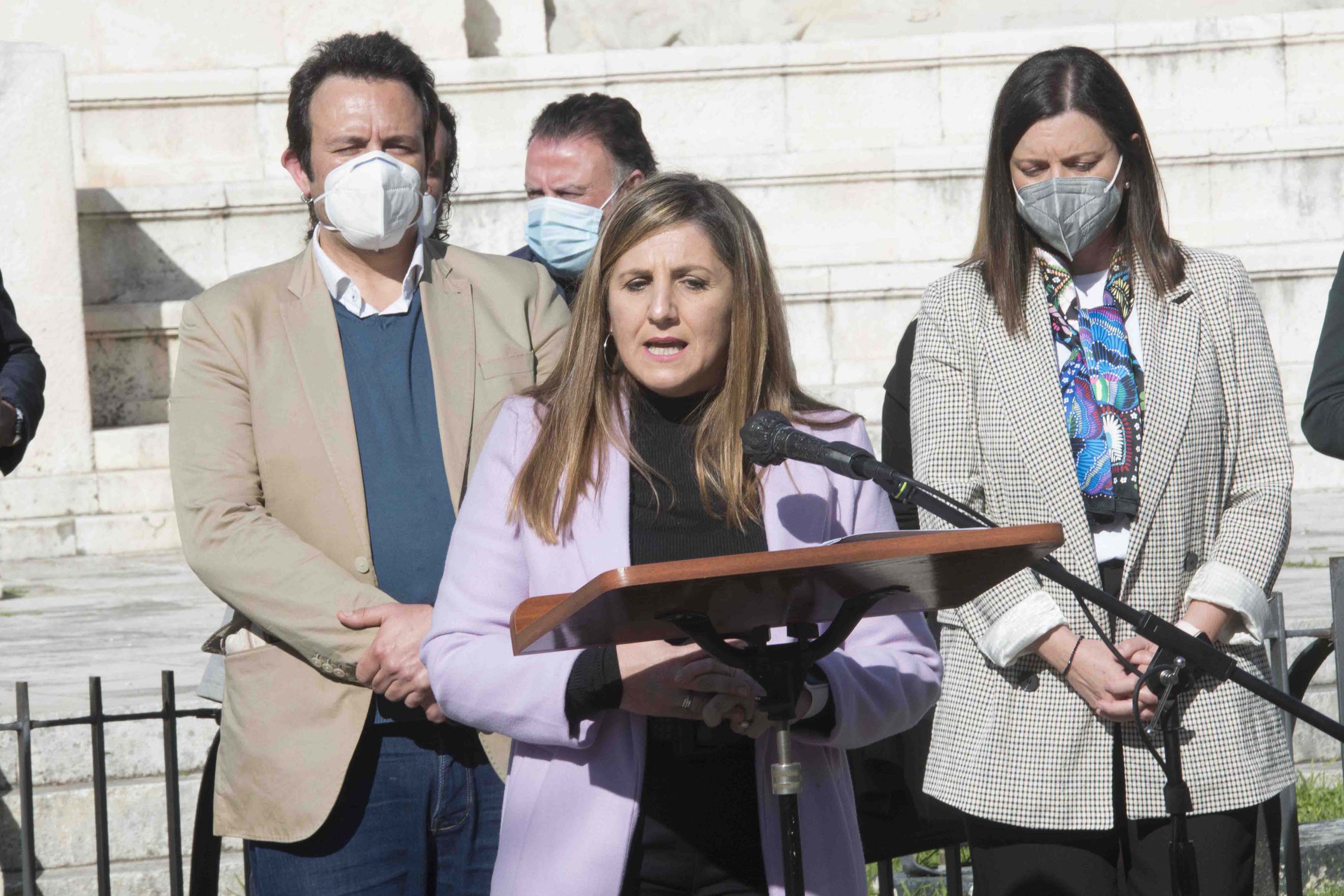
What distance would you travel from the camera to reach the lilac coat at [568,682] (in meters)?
2.67

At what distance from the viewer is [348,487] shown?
3250mm

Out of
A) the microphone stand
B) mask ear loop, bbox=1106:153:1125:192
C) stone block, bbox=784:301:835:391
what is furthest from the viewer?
stone block, bbox=784:301:835:391

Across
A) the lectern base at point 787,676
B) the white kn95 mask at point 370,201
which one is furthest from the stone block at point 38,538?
the lectern base at point 787,676

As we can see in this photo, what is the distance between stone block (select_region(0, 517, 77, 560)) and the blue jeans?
22.3 ft

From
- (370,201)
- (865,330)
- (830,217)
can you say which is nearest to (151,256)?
(830,217)

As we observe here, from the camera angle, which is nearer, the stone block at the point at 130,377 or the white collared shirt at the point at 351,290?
the white collared shirt at the point at 351,290

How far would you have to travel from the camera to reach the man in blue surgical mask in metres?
4.82

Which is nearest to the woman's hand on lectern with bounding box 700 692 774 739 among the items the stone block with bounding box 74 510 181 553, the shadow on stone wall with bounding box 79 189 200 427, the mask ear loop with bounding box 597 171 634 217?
the mask ear loop with bounding box 597 171 634 217

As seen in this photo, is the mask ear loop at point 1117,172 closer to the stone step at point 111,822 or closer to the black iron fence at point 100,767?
the black iron fence at point 100,767

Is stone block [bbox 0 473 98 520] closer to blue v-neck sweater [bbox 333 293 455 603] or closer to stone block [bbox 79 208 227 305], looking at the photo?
stone block [bbox 79 208 227 305]

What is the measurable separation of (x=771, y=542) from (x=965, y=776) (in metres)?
0.95

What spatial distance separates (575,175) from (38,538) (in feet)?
19.1

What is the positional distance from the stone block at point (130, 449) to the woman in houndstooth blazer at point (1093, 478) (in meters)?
7.12

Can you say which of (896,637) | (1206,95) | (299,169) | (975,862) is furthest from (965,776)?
(1206,95)
